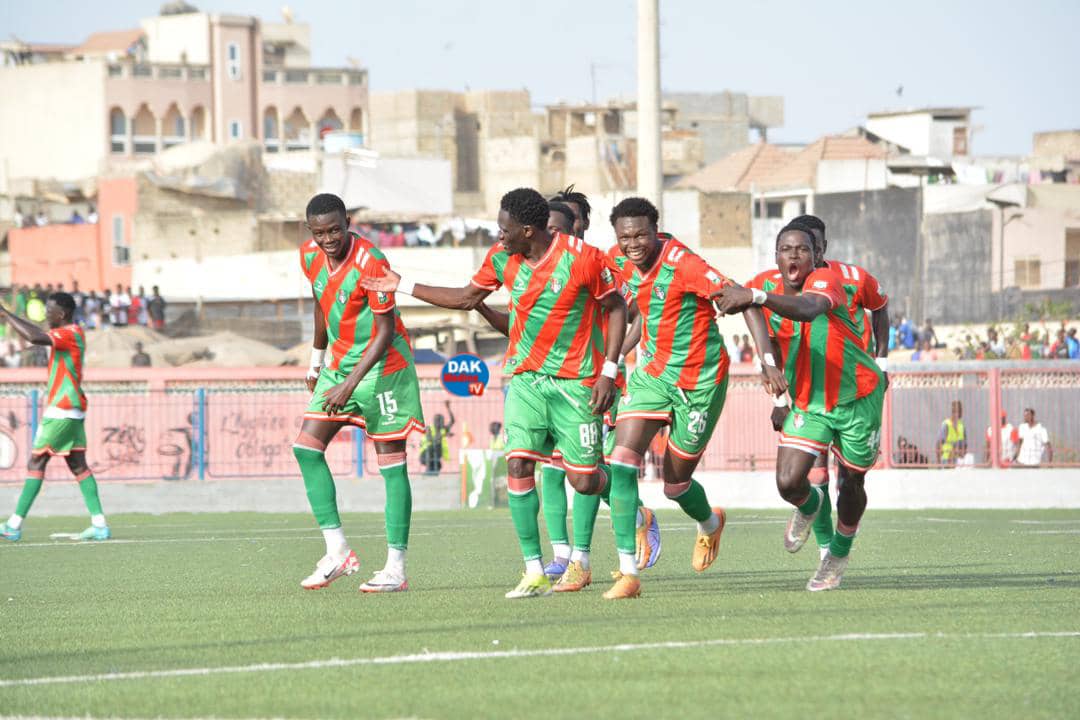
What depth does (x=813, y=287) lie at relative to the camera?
955 centimetres

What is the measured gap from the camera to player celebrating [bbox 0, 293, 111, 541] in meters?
16.0

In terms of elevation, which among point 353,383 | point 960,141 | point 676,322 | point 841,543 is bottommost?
point 841,543

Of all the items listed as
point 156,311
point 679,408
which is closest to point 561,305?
point 679,408

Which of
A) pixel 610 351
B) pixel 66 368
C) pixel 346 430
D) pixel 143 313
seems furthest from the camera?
pixel 143 313

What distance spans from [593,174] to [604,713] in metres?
82.2

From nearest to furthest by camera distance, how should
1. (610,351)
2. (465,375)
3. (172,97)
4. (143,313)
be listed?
(610,351) < (465,375) < (143,313) < (172,97)

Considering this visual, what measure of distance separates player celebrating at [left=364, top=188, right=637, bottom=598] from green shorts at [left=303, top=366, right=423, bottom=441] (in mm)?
715

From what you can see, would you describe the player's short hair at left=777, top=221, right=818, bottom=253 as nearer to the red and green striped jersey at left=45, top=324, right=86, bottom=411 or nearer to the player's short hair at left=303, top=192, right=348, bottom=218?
the player's short hair at left=303, top=192, right=348, bottom=218

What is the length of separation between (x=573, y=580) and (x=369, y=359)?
172 centimetres

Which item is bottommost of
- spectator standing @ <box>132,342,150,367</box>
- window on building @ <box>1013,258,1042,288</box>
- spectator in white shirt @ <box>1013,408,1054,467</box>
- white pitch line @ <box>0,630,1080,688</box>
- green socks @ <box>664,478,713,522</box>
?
spectator in white shirt @ <box>1013,408,1054,467</box>

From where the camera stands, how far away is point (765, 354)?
9.53m

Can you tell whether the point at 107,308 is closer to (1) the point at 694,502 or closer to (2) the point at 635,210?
(1) the point at 694,502

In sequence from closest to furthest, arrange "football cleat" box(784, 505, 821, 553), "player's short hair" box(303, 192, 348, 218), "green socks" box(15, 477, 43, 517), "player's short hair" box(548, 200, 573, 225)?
"player's short hair" box(303, 192, 348, 218)
"football cleat" box(784, 505, 821, 553)
"player's short hair" box(548, 200, 573, 225)
"green socks" box(15, 477, 43, 517)

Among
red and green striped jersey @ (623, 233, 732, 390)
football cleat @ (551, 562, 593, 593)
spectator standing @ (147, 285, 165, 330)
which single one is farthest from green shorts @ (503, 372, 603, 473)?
spectator standing @ (147, 285, 165, 330)
